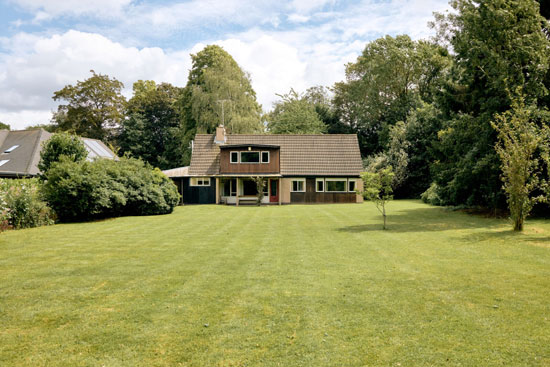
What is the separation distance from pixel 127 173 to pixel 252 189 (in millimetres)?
13512

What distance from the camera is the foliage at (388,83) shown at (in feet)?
139

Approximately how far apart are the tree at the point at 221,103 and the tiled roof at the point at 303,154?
5.88 metres

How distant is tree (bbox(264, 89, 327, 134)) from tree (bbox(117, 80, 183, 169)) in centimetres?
1336

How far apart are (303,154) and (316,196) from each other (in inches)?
167

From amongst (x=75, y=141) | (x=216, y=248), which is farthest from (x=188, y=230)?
(x=75, y=141)

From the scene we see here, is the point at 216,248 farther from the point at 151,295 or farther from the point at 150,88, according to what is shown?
the point at 150,88

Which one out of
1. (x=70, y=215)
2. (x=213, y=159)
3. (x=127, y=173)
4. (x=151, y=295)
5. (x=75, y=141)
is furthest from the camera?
(x=213, y=159)

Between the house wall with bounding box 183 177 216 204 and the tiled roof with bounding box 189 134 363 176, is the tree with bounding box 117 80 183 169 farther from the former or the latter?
the house wall with bounding box 183 177 216 204

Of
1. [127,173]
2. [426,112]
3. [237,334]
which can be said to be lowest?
[237,334]

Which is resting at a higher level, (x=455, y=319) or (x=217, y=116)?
(x=217, y=116)

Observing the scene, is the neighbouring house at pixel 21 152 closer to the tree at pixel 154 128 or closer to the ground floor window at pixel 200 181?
the ground floor window at pixel 200 181

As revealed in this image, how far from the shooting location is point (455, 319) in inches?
223

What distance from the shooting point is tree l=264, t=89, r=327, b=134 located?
162 ft

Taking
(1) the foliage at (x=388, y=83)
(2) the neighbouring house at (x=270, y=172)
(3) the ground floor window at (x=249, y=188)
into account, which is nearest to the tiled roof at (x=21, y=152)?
(2) the neighbouring house at (x=270, y=172)
